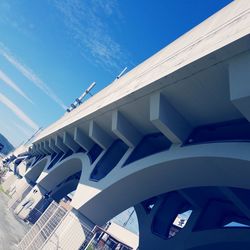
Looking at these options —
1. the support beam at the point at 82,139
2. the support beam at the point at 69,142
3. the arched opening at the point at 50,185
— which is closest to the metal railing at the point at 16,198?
the arched opening at the point at 50,185

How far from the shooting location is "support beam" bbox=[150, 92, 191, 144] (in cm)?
776

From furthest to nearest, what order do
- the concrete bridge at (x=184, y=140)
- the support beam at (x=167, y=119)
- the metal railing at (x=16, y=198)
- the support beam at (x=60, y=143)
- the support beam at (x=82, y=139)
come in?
the metal railing at (x=16, y=198), the support beam at (x=60, y=143), the support beam at (x=82, y=139), the support beam at (x=167, y=119), the concrete bridge at (x=184, y=140)

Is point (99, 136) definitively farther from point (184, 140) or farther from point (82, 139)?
point (184, 140)

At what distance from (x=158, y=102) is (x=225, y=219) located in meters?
9.55

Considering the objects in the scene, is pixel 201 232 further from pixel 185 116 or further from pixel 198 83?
pixel 198 83

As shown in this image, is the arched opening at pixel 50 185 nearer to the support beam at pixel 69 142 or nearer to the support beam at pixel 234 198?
the support beam at pixel 69 142

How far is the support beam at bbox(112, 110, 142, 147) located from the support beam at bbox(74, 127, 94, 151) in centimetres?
524

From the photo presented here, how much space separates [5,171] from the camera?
41.9 meters

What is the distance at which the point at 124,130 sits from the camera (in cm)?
1076

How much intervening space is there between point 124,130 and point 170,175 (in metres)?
2.81

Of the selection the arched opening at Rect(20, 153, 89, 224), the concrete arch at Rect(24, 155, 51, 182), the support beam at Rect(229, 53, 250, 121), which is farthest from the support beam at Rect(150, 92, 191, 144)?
the concrete arch at Rect(24, 155, 51, 182)

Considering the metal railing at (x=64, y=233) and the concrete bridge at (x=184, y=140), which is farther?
the metal railing at (x=64, y=233)

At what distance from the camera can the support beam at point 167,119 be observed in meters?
7.76

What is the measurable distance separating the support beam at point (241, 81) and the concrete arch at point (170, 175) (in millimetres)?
1161
